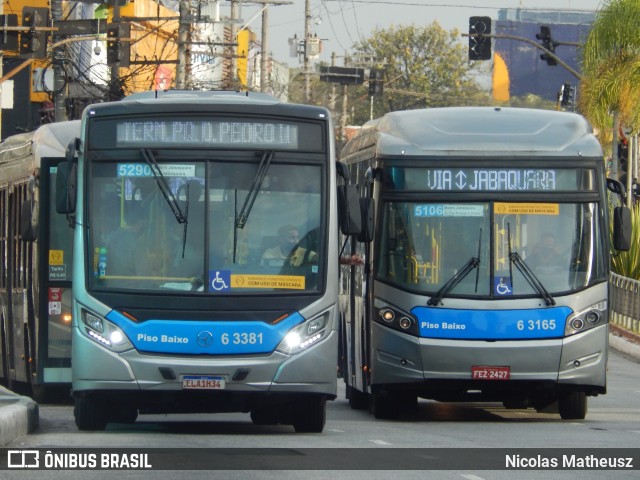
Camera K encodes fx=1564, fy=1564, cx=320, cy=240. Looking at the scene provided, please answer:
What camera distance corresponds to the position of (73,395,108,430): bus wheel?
13758mm

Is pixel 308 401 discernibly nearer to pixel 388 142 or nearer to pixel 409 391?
pixel 409 391

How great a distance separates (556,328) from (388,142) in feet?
8.45

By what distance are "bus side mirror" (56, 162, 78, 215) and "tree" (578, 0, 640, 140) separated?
23.4 m

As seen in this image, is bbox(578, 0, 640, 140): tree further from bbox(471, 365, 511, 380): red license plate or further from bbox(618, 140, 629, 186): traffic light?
bbox(471, 365, 511, 380): red license plate

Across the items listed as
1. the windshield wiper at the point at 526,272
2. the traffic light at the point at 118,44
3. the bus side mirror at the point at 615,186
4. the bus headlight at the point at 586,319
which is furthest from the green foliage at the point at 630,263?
the windshield wiper at the point at 526,272

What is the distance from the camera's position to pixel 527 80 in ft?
344

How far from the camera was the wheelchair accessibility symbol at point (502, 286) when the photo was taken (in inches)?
618

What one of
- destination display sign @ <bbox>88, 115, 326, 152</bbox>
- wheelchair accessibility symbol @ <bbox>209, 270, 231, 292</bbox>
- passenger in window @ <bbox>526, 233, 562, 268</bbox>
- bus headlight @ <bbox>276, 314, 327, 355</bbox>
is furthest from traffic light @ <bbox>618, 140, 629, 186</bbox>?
wheelchair accessibility symbol @ <bbox>209, 270, 231, 292</bbox>

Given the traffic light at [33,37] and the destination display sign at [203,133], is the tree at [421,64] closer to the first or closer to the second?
the traffic light at [33,37]

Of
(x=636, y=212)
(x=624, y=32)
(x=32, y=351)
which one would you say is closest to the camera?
(x=32, y=351)

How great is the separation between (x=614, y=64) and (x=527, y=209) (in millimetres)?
20533

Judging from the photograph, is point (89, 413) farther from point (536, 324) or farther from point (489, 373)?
point (536, 324)

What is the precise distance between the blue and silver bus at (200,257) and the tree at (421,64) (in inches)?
3100

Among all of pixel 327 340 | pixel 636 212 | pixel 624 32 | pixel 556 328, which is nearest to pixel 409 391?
pixel 556 328
